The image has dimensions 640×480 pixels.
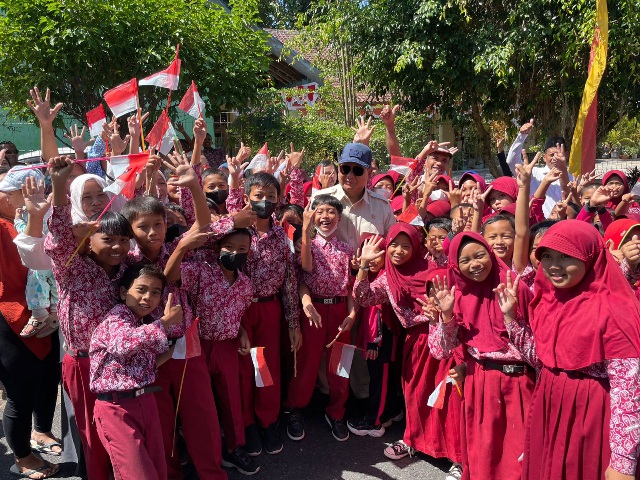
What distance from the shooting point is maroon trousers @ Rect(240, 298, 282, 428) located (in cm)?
393

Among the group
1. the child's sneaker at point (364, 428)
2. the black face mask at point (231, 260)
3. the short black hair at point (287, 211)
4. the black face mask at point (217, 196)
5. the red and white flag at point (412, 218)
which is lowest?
the child's sneaker at point (364, 428)

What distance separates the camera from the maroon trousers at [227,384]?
3596mm

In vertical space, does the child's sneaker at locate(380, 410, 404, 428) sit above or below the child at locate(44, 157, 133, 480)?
below

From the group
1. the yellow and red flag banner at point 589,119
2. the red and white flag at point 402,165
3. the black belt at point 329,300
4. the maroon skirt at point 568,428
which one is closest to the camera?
the maroon skirt at point 568,428

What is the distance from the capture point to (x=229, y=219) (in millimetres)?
3488

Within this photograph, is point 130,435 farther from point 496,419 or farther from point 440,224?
point 440,224

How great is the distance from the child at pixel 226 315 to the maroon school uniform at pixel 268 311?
0.17 m

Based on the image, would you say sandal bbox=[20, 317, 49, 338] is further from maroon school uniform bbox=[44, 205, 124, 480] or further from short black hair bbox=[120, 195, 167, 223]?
short black hair bbox=[120, 195, 167, 223]

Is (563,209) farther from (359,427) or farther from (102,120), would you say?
(102,120)

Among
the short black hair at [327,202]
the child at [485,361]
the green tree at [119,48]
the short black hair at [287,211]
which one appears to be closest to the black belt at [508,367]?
the child at [485,361]

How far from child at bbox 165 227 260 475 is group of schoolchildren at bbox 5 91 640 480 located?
0.04 feet

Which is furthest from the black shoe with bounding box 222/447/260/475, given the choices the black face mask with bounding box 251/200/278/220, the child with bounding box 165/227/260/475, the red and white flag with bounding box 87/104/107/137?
the red and white flag with bounding box 87/104/107/137

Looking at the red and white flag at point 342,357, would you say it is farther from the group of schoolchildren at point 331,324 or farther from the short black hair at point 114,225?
the short black hair at point 114,225

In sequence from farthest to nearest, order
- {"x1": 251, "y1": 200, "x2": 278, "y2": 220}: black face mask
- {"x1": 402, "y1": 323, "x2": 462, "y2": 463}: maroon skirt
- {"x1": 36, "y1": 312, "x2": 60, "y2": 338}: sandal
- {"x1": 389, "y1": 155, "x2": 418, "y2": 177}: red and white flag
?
{"x1": 389, "y1": 155, "x2": 418, "y2": 177}: red and white flag → {"x1": 251, "y1": 200, "x2": 278, "y2": 220}: black face mask → {"x1": 402, "y1": 323, "x2": 462, "y2": 463}: maroon skirt → {"x1": 36, "y1": 312, "x2": 60, "y2": 338}: sandal
